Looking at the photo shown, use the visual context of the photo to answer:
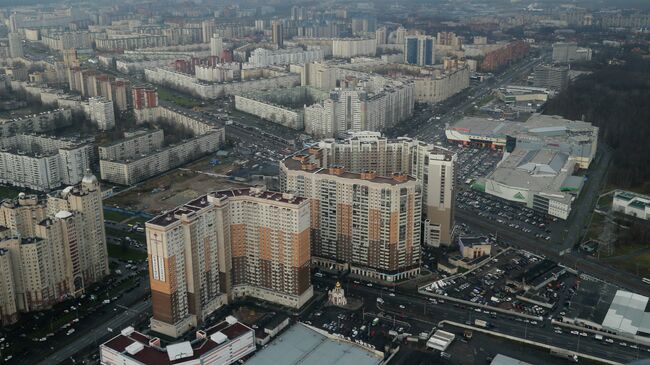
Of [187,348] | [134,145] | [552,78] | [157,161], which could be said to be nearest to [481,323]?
[187,348]

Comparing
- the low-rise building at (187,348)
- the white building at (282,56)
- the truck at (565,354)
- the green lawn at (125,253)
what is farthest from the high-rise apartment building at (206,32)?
the truck at (565,354)

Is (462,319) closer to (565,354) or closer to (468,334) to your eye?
(468,334)

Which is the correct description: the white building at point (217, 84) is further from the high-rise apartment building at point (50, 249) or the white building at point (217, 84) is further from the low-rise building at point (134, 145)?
the high-rise apartment building at point (50, 249)

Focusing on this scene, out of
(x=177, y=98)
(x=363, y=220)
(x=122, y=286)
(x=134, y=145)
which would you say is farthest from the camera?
(x=177, y=98)

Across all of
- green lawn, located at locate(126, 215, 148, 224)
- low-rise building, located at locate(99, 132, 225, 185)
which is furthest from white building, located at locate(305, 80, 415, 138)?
green lawn, located at locate(126, 215, 148, 224)

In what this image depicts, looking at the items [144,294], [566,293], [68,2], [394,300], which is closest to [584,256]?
[566,293]
